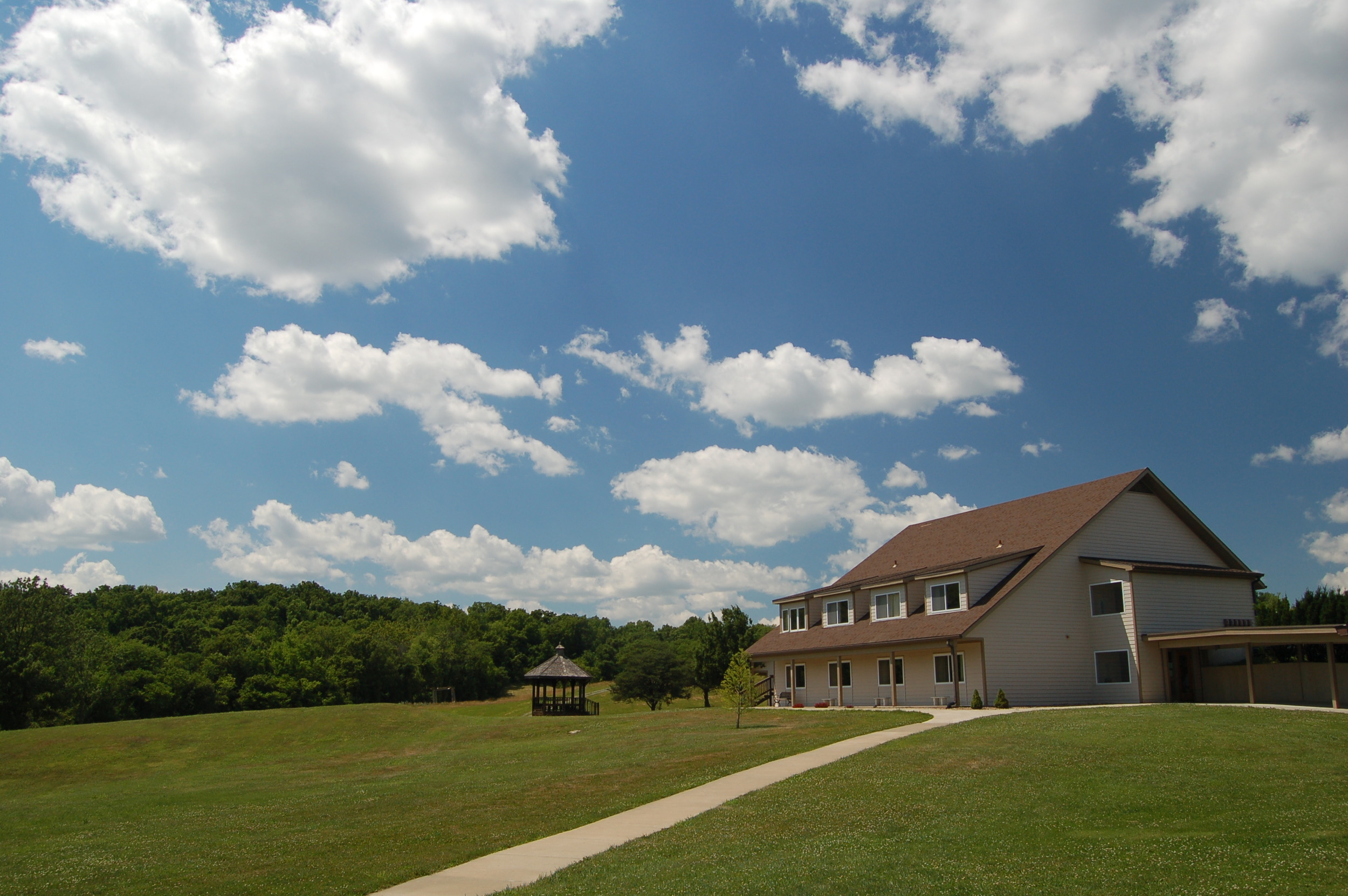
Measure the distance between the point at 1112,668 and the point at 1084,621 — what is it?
6.87 feet

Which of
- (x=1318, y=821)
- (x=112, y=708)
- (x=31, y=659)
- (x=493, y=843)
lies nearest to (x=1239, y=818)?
(x=1318, y=821)

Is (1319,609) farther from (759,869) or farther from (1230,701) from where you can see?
(759,869)

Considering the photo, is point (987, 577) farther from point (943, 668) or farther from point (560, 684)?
point (560, 684)

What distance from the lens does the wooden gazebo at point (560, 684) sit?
152 ft

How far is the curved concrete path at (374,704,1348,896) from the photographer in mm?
10297

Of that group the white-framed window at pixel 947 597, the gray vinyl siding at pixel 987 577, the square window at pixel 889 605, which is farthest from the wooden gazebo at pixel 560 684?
the gray vinyl siding at pixel 987 577

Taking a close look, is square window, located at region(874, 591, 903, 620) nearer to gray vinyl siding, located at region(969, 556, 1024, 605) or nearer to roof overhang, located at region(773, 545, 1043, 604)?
roof overhang, located at region(773, 545, 1043, 604)

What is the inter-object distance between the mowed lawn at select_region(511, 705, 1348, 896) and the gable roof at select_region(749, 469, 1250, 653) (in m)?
15.1

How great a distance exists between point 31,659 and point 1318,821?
63869mm

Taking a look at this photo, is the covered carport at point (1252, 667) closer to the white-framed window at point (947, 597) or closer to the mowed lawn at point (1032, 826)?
the white-framed window at point (947, 597)

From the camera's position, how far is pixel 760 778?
1753 centimetres

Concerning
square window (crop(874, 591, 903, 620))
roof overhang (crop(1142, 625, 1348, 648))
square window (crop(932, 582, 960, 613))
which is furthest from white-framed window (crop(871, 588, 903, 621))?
roof overhang (crop(1142, 625, 1348, 648))

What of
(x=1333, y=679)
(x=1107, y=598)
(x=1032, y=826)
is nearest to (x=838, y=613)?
(x=1107, y=598)

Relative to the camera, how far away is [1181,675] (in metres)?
33.8
